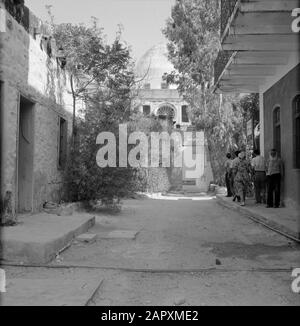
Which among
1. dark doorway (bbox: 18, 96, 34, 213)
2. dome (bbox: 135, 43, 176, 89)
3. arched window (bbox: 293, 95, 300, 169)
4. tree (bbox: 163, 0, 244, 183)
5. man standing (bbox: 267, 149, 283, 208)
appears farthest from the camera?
dome (bbox: 135, 43, 176, 89)

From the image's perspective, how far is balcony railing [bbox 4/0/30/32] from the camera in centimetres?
770

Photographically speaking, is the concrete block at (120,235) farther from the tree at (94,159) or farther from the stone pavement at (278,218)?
the tree at (94,159)

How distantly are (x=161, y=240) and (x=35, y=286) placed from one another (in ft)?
11.4

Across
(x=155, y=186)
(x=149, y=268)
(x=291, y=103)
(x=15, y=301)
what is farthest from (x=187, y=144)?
(x=15, y=301)

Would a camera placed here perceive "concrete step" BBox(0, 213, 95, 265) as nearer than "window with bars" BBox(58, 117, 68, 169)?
Yes

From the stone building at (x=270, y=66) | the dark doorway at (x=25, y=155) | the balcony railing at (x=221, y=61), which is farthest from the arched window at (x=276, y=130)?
the dark doorway at (x=25, y=155)

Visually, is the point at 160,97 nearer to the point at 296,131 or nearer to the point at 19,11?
the point at 296,131

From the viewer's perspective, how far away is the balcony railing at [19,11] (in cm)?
770

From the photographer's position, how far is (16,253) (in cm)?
571

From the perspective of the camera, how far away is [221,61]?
1260 centimetres

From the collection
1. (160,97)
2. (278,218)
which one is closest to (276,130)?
(278,218)

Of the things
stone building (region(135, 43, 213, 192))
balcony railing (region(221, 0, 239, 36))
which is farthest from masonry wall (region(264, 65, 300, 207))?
stone building (region(135, 43, 213, 192))
